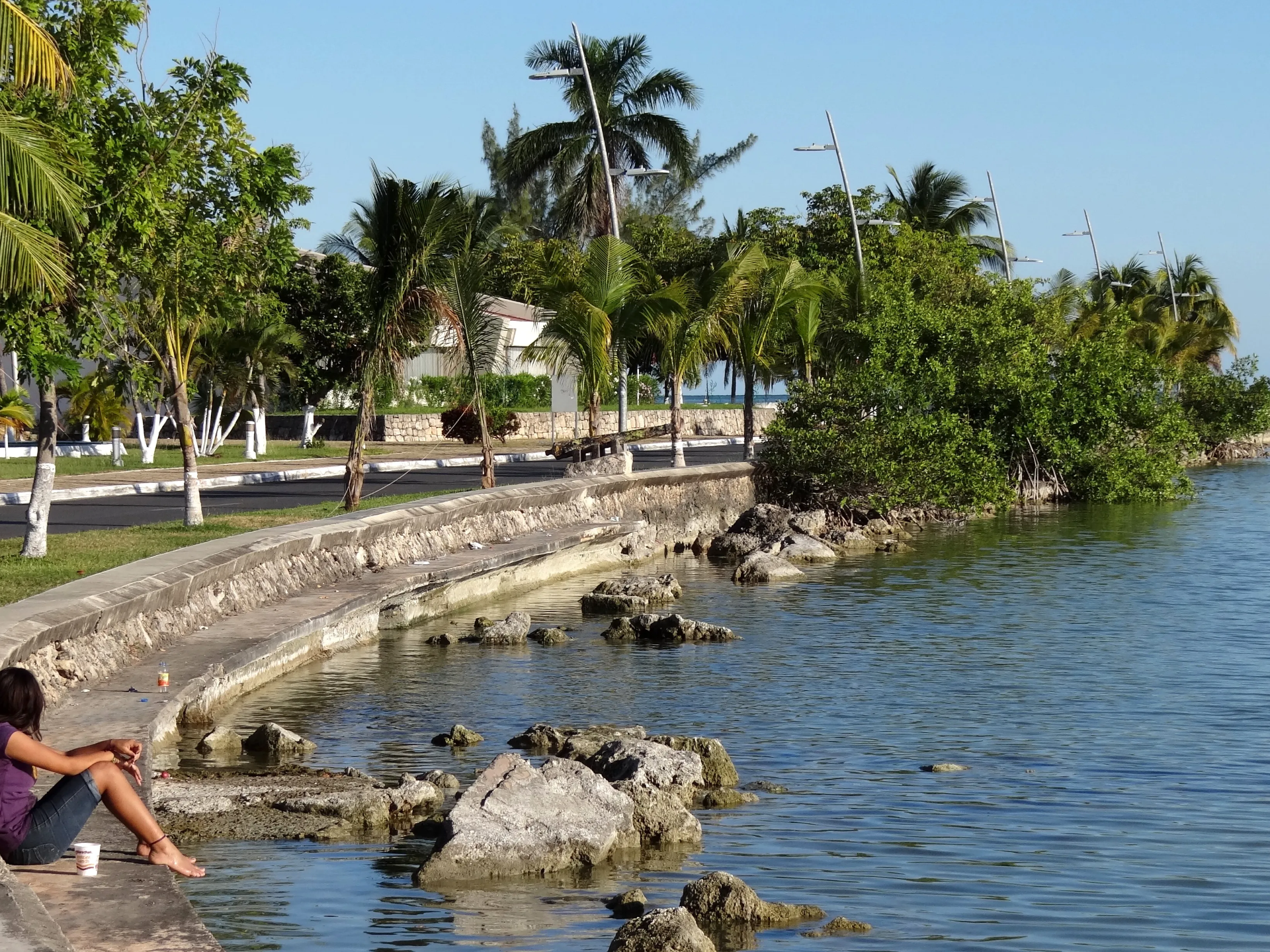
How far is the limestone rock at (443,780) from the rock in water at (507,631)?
6.00 m

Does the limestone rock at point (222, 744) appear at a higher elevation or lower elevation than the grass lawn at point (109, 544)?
lower

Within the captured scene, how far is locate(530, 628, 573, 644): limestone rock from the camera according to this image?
51.9 feet

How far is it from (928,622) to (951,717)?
5.47m

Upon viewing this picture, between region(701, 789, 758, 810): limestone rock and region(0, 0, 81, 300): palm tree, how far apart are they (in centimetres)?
620

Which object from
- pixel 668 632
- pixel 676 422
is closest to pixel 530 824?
pixel 668 632

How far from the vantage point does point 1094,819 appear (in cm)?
931

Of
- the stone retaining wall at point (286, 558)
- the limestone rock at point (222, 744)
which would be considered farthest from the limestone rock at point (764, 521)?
the limestone rock at point (222, 744)

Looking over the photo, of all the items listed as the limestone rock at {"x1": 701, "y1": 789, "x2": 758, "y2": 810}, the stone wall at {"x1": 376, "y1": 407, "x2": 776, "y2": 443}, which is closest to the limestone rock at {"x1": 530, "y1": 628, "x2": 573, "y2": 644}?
the limestone rock at {"x1": 701, "y1": 789, "x2": 758, "y2": 810}

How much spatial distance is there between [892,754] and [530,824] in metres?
3.77

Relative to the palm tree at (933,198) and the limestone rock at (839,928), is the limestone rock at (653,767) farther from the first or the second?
the palm tree at (933,198)

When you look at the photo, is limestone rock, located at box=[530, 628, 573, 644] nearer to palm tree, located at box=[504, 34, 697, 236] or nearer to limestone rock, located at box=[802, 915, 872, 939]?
limestone rock, located at box=[802, 915, 872, 939]

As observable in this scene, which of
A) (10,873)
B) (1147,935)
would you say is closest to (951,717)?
(1147,935)

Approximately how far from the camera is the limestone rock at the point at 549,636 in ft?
51.9

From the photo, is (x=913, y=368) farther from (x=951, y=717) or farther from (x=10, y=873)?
(x=10, y=873)
